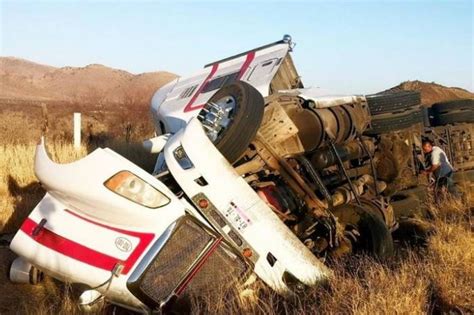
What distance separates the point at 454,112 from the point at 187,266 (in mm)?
5865

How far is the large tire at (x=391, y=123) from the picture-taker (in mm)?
6660

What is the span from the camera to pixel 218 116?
177 inches

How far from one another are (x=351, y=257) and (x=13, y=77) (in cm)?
7949

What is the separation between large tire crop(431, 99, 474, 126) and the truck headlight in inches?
224

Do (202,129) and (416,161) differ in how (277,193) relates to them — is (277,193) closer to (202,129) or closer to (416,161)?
(202,129)

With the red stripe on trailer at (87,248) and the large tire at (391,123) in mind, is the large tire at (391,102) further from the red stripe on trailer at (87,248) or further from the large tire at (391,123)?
the red stripe on trailer at (87,248)

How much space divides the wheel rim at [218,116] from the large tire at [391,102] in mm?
2626

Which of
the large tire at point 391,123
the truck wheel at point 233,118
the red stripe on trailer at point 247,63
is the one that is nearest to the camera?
the truck wheel at point 233,118

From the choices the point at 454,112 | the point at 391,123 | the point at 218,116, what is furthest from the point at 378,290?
the point at 454,112

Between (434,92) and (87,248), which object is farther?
(434,92)

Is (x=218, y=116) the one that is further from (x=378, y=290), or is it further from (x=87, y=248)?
(x=378, y=290)

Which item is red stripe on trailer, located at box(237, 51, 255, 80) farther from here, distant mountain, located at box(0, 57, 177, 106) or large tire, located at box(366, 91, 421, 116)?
distant mountain, located at box(0, 57, 177, 106)

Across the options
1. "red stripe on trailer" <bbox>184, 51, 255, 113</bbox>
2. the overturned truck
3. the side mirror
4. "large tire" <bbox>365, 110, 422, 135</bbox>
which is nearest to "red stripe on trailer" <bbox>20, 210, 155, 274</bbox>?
the overturned truck

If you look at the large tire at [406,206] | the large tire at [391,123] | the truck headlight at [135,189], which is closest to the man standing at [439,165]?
the large tire at [391,123]
